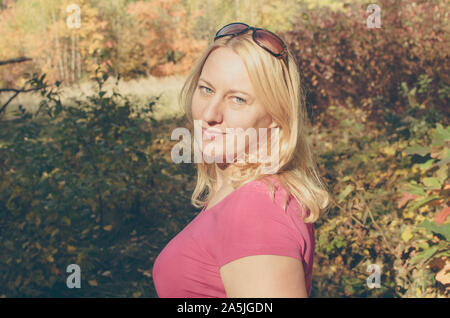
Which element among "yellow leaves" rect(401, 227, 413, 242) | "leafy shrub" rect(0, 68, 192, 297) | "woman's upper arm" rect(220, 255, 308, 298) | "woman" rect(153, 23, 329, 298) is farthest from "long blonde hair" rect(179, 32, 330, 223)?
"leafy shrub" rect(0, 68, 192, 297)

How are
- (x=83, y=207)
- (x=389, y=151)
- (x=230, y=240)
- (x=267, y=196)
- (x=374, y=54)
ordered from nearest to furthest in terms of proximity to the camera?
(x=230, y=240) → (x=267, y=196) → (x=389, y=151) → (x=83, y=207) → (x=374, y=54)

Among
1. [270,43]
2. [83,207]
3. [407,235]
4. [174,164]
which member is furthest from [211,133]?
[174,164]

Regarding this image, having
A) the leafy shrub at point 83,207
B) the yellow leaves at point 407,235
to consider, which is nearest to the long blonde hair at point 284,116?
the yellow leaves at point 407,235

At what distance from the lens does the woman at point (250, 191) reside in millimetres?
1124

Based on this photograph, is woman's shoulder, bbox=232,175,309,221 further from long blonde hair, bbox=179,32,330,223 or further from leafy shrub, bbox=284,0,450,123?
leafy shrub, bbox=284,0,450,123

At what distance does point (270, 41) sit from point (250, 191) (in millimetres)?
451

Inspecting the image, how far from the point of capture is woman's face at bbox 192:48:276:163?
4.54ft

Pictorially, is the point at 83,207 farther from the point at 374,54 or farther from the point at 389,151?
the point at 374,54

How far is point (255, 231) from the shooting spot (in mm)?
1154

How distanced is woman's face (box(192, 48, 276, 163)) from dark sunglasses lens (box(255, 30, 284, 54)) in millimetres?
92

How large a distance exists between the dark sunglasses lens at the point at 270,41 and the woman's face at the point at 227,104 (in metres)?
0.09

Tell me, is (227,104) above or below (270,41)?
below

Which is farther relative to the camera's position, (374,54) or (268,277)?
(374,54)

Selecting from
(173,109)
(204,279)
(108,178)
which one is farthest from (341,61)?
(204,279)
